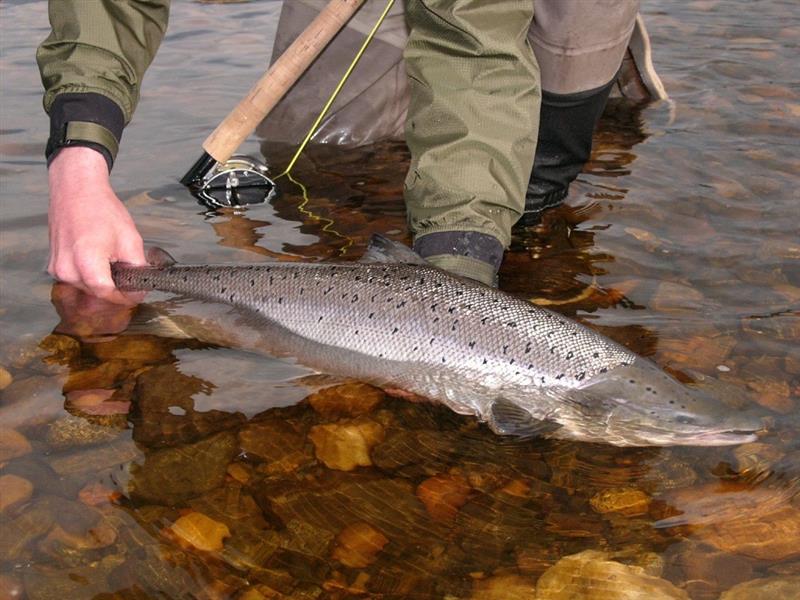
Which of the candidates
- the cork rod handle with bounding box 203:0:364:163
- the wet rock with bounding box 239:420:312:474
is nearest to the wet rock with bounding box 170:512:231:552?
the wet rock with bounding box 239:420:312:474

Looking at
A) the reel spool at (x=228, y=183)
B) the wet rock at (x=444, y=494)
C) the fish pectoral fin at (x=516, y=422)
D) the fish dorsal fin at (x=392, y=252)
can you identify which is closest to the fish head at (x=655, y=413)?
the fish pectoral fin at (x=516, y=422)

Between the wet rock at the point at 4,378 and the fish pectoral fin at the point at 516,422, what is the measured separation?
5.09 feet

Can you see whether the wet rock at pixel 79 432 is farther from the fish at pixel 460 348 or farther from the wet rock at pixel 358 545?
the wet rock at pixel 358 545

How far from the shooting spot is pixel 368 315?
2.79 m

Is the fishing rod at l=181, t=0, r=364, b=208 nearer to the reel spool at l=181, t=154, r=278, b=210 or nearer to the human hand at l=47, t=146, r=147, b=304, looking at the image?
the reel spool at l=181, t=154, r=278, b=210

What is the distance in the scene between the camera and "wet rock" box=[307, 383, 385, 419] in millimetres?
2719

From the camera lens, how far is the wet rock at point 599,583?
2006 mm

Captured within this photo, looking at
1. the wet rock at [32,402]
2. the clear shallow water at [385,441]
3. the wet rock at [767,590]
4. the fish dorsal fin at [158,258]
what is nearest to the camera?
the wet rock at [767,590]

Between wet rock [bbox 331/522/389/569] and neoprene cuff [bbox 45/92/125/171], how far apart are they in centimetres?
166

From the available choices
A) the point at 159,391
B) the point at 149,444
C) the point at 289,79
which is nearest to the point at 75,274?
the point at 159,391

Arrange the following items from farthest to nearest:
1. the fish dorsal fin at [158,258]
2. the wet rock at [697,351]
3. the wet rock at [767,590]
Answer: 1. the fish dorsal fin at [158,258]
2. the wet rock at [697,351]
3. the wet rock at [767,590]

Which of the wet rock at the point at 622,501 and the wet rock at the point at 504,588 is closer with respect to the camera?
the wet rock at the point at 504,588

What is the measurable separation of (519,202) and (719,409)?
1.16 metres

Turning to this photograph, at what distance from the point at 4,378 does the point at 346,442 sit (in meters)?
1.16
